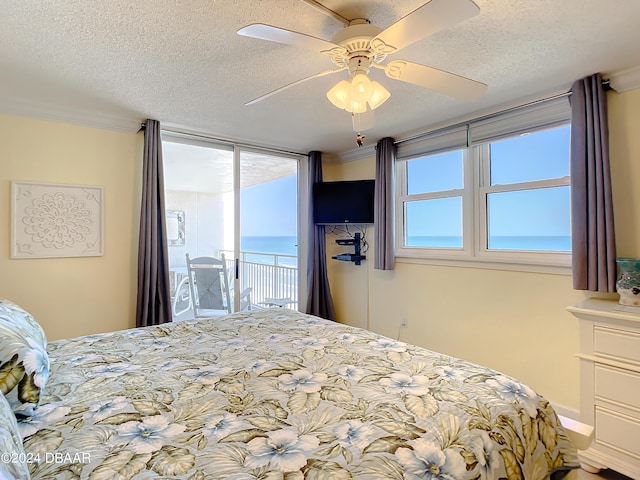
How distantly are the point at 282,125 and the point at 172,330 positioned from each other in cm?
204

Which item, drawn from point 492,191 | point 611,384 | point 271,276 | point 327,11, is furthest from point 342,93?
point 271,276

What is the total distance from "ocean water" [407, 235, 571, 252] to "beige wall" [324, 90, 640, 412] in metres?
0.21

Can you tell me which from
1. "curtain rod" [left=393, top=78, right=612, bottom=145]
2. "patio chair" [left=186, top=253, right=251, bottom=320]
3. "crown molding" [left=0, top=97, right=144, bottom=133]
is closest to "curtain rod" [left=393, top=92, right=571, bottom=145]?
"curtain rod" [left=393, top=78, right=612, bottom=145]

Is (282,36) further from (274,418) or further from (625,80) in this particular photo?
(625,80)

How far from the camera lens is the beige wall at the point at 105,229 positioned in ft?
8.21

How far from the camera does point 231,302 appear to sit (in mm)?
3541

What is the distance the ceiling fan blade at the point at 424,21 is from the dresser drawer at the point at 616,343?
1.79 metres

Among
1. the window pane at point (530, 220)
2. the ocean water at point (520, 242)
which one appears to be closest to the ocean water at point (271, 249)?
the ocean water at point (520, 242)

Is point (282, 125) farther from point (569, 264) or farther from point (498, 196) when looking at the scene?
point (569, 264)

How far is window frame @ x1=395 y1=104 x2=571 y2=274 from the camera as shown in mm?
2385

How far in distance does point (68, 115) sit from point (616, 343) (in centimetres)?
404

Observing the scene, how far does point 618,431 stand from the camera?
69.3 inches

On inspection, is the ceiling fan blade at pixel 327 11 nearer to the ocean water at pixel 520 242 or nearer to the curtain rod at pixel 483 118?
the curtain rod at pixel 483 118

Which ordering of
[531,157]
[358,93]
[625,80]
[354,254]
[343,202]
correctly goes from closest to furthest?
[358,93], [625,80], [531,157], [343,202], [354,254]
